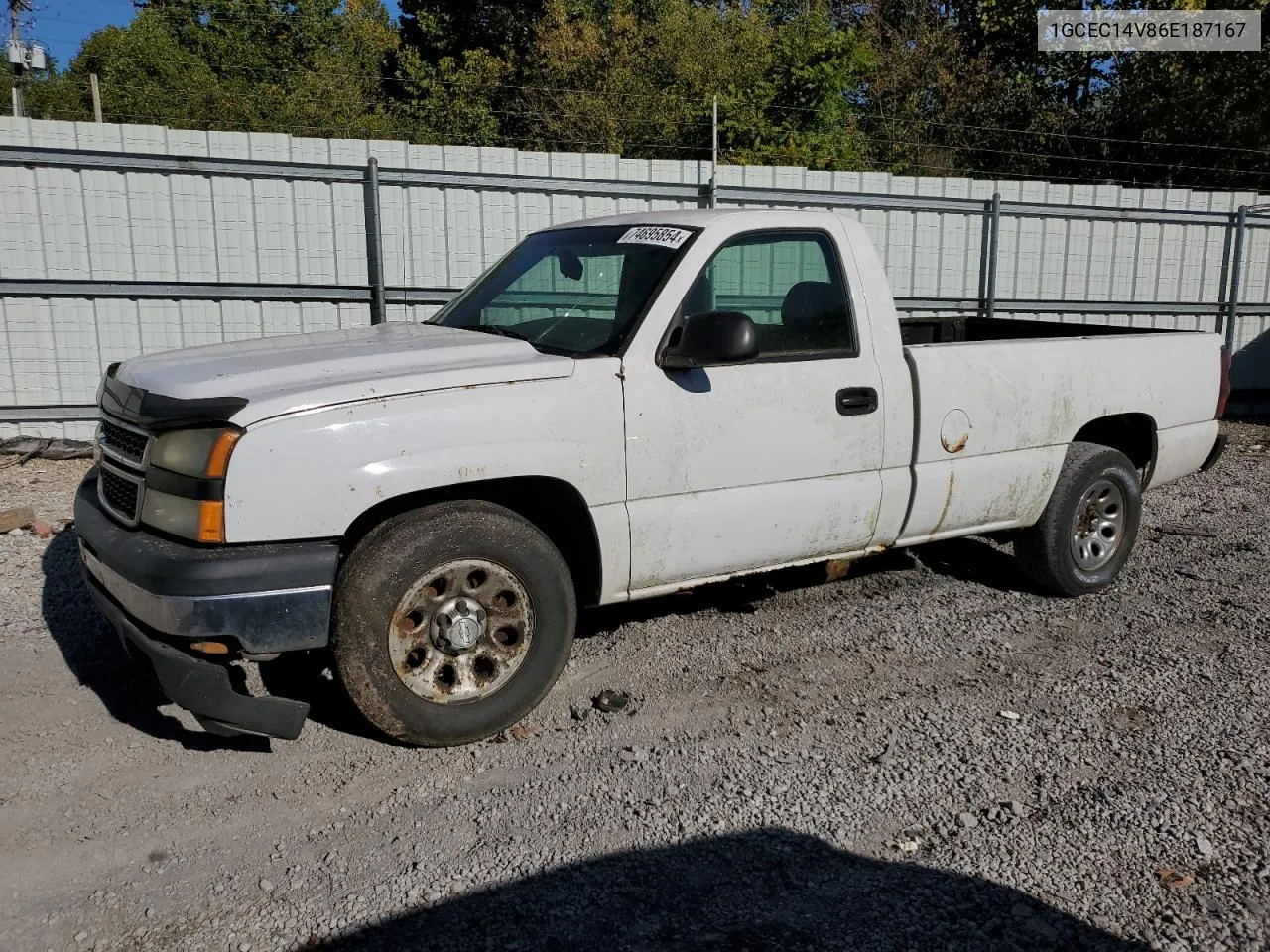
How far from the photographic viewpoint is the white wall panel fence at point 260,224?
28.8 feet

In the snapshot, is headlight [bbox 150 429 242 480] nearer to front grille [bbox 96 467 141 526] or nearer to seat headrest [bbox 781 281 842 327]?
front grille [bbox 96 467 141 526]

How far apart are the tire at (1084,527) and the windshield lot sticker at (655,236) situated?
2439 mm

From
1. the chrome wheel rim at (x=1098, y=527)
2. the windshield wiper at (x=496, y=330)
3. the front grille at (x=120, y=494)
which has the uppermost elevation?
the windshield wiper at (x=496, y=330)

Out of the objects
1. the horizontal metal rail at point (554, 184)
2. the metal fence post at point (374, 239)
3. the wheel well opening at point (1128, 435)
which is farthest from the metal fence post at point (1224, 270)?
the metal fence post at point (374, 239)

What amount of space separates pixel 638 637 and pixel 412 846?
1963 mm

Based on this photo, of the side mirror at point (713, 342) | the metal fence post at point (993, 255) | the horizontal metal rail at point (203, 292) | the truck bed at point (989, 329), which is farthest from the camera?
the metal fence post at point (993, 255)

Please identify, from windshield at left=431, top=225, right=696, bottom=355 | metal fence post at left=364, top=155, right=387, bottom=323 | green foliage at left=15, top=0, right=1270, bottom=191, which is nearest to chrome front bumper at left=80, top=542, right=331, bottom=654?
windshield at left=431, top=225, right=696, bottom=355

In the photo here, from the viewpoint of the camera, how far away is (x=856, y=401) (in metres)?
4.61

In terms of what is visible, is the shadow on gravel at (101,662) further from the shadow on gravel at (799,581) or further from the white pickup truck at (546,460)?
the shadow on gravel at (799,581)

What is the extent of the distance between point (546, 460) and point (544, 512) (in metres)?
0.38

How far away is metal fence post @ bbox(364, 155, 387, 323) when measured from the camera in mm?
9203

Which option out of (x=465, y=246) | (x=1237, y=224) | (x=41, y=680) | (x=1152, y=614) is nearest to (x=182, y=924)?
(x=41, y=680)

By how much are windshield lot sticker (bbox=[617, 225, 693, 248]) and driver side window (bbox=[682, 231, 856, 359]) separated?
173 millimetres

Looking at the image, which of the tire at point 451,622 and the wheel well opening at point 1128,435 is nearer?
the tire at point 451,622
